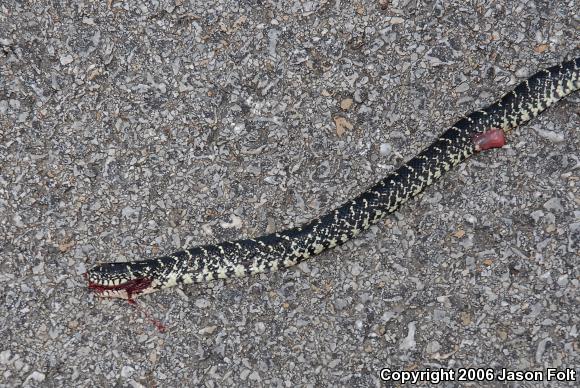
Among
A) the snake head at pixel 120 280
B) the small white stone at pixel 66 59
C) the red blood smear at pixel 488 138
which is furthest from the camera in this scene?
the small white stone at pixel 66 59

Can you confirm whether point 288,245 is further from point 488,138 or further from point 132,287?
point 488,138

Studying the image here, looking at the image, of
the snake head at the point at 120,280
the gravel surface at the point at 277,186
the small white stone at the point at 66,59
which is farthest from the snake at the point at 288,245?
the small white stone at the point at 66,59

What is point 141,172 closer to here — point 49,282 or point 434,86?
point 49,282

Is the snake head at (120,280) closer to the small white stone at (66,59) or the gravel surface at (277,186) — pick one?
the gravel surface at (277,186)

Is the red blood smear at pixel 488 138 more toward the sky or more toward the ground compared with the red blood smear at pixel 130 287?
more toward the sky

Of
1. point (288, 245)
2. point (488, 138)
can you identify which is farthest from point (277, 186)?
point (488, 138)

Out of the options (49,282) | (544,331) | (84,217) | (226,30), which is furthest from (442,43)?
(49,282)

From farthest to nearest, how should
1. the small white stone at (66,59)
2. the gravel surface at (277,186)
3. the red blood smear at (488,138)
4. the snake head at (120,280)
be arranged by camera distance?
the small white stone at (66,59), the red blood smear at (488,138), the snake head at (120,280), the gravel surface at (277,186)
